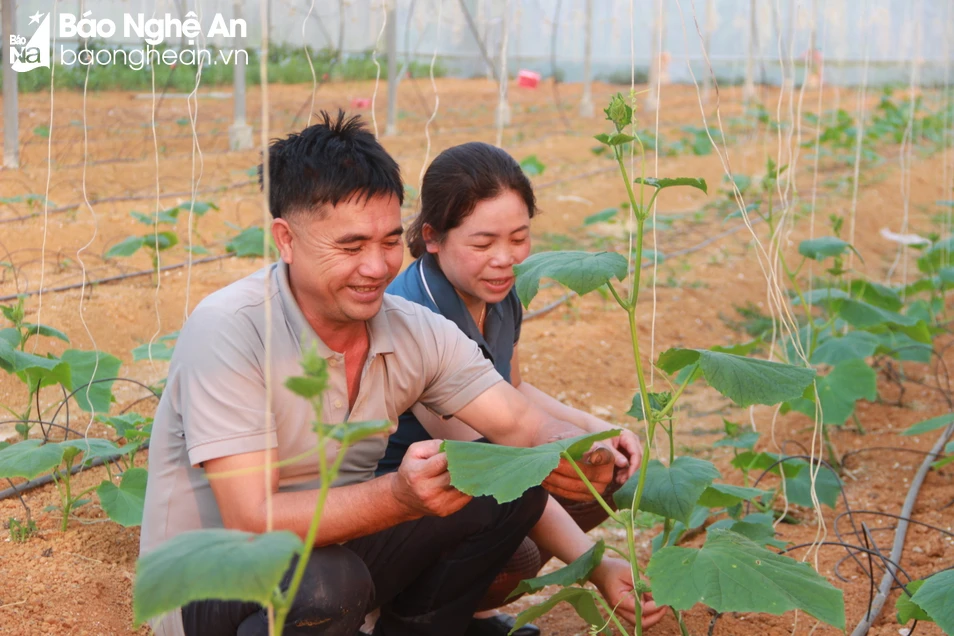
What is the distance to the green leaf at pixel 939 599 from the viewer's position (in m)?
1.68

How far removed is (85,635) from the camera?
88.5 inches

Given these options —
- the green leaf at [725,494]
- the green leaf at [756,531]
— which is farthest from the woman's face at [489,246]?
the green leaf at [756,531]

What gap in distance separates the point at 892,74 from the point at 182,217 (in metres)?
25.9

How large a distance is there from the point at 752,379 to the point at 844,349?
6.49ft

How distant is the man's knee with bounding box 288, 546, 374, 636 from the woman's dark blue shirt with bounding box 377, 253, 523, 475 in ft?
1.74

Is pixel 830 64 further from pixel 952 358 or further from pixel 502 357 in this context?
pixel 502 357

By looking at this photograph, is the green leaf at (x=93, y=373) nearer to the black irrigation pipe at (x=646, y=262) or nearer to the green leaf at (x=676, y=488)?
the green leaf at (x=676, y=488)

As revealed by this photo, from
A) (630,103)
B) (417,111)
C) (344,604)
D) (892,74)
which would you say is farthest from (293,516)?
(892,74)

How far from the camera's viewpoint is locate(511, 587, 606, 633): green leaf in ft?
6.48

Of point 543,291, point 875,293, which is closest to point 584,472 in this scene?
point 875,293

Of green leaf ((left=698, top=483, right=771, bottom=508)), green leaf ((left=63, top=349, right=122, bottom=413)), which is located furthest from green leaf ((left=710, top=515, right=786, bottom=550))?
green leaf ((left=63, top=349, right=122, bottom=413))

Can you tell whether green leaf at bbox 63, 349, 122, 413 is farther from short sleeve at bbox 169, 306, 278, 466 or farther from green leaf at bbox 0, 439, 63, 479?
short sleeve at bbox 169, 306, 278, 466

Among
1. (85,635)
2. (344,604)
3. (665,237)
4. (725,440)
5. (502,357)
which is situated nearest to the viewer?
(344,604)

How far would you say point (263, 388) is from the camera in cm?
185
